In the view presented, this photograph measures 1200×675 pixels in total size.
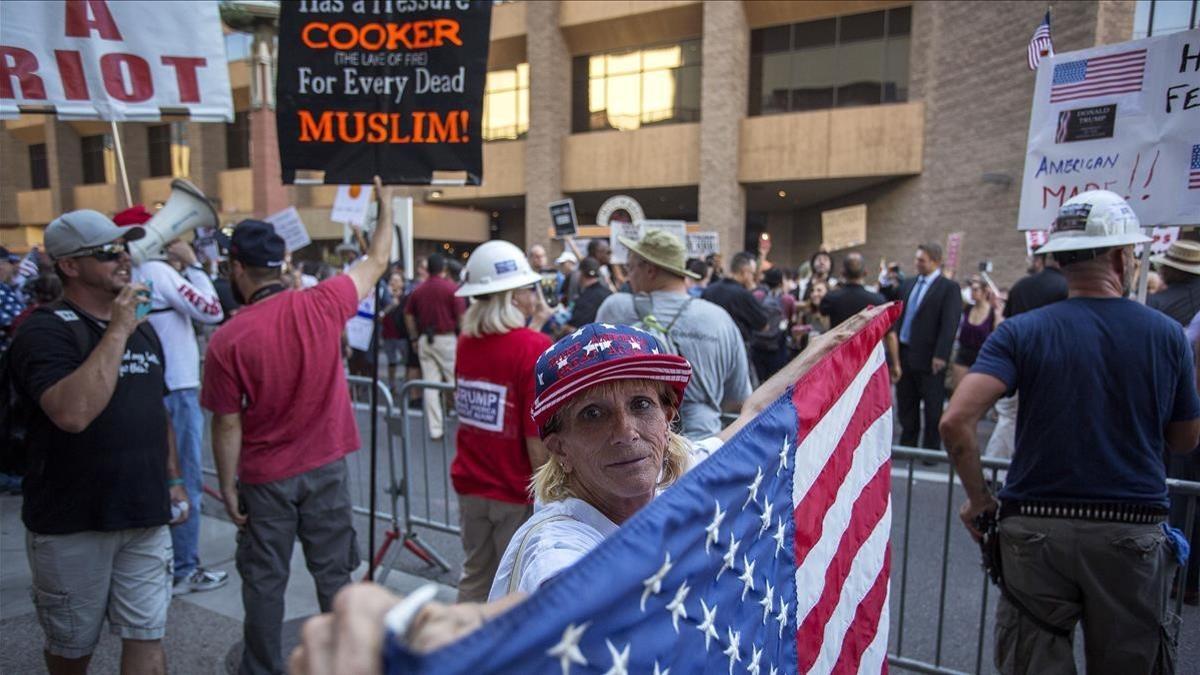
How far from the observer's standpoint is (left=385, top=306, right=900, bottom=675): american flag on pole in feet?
2.93

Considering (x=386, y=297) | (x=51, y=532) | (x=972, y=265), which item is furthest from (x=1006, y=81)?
(x=51, y=532)

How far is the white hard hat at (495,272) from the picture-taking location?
3.40 m

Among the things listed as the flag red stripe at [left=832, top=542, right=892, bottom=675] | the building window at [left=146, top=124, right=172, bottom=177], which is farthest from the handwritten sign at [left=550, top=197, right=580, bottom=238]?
the building window at [left=146, top=124, right=172, bottom=177]

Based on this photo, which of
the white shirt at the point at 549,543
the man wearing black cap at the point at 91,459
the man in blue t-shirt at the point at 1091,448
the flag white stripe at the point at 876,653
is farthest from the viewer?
the man wearing black cap at the point at 91,459

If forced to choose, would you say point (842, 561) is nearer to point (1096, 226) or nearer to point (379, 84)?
point (1096, 226)

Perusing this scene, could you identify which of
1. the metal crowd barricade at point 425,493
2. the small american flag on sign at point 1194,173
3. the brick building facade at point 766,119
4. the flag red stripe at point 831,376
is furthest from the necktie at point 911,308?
the brick building facade at point 766,119

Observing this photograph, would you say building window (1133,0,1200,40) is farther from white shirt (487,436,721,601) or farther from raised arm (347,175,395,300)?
white shirt (487,436,721,601)

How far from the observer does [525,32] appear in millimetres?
25703

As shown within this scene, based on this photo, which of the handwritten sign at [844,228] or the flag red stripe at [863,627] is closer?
the flag red stripe at [863,627]

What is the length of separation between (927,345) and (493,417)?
221 inches

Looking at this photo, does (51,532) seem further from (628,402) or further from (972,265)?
(972,265)

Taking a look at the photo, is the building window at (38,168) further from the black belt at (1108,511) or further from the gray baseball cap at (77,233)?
the black belt at (1108,511)

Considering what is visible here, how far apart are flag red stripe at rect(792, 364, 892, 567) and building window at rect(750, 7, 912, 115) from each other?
20.9m

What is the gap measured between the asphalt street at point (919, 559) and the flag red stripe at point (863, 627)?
3.64ft
